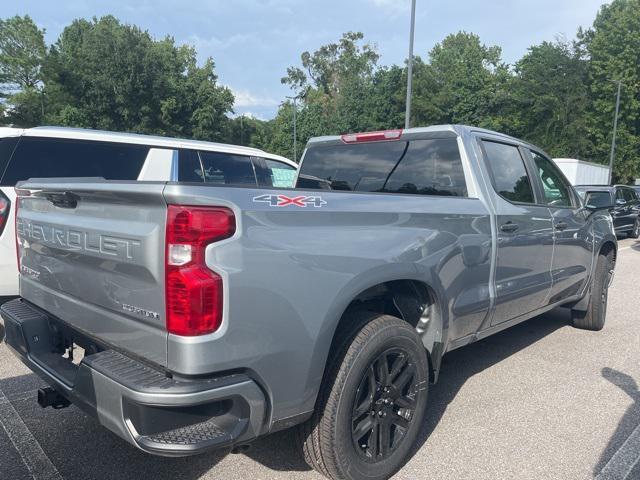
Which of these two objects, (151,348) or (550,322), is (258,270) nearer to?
(151,348)

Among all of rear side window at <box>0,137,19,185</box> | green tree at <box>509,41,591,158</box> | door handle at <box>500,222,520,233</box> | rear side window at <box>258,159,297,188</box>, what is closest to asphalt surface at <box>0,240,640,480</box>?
door handle at <box>500,222,520,233</box>

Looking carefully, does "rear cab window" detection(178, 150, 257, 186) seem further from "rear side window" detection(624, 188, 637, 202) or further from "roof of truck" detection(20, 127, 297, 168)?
"rear side window" detection(624, 188, 637, 202)

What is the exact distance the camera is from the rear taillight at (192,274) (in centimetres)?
188

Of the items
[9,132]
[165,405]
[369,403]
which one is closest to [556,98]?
[9,132]

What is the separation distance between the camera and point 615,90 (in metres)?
37.1

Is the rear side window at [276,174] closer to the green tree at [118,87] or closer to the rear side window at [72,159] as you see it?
the rear side window at [72,159]

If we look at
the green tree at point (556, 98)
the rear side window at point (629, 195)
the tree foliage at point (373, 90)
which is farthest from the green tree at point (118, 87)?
the rear side window at point (629, 195)

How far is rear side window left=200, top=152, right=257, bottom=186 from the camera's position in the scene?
652 centimetres

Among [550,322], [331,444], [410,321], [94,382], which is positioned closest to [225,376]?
[94,382]

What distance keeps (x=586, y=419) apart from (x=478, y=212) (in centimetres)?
160

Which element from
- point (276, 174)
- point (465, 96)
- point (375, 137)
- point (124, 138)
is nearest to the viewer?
point (375, 137)

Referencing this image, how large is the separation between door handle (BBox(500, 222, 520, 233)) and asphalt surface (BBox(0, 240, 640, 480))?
1247 mm

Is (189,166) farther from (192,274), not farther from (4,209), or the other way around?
(192,274)

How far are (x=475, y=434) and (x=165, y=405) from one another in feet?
7.09
